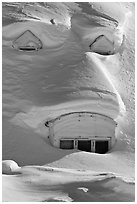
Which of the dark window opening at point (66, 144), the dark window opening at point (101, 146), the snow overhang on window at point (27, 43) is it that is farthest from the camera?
the snow overhang on window at point (27, 43)

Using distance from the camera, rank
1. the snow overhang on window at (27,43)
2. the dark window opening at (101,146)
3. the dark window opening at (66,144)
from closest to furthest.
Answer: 1. the dark window opening at (66,144)
2. the dark window opening at (101,146)
3. the snow overhang on window at (27,43)

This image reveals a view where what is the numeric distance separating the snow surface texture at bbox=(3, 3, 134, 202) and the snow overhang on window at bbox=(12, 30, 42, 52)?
9 centimetres

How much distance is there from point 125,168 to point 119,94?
5.56ft

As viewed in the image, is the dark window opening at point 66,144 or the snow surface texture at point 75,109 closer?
the snow surface texture at point 75,109

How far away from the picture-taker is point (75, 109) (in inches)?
388

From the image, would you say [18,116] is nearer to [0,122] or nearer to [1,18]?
[0,122]

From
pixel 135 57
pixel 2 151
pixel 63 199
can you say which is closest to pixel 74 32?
pixel 135 57

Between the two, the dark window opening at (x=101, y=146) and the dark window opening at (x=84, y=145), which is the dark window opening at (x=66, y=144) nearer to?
the dark window opening at (x=84, y=145)

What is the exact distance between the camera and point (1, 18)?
11.1 meters

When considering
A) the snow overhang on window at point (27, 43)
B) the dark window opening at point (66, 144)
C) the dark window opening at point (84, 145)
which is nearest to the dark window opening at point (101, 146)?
the dark window opening at point (84, 145)

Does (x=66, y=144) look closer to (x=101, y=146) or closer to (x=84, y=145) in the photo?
(x=84, y=145)

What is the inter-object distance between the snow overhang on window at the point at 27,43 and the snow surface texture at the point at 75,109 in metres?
0.09

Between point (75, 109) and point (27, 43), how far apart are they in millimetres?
2180

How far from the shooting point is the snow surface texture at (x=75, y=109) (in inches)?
314
